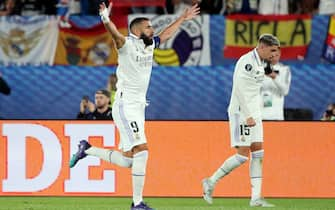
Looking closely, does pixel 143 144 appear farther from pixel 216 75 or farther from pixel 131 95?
pixel 216 75

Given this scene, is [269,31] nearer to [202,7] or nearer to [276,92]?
[202,7]

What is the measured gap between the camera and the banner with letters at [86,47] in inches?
774

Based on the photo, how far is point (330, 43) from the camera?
1931cm

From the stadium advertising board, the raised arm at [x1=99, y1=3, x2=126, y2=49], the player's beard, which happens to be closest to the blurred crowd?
the stadium advertising board

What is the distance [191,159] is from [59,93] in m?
4.19

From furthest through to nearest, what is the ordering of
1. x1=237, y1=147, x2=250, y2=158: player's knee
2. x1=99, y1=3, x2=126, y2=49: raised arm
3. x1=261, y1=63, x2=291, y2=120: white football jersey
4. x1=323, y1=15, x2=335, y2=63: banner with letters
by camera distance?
1. x1=323, y1=15, x2=335, y2=63: banner with letters
2. x1=261, y1=63, x2=291, y2=120: white football jersey
3. x1=237, y1=147, x2=250, y2=158: player's knee
4. x1=99, y1=3, x2=126, y2=49: raised arm

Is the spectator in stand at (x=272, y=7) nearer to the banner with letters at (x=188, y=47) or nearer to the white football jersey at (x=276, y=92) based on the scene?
the banner with letters at (x=188, y=47)

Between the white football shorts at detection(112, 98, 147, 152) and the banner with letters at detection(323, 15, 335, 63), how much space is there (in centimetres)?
668

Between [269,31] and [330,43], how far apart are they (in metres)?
0.96

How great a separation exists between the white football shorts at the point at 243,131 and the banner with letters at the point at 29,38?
575 centimetres

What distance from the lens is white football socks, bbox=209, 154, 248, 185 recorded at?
577 inches

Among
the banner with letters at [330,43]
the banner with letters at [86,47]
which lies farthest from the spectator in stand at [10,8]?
the banner with letters at [330,43]

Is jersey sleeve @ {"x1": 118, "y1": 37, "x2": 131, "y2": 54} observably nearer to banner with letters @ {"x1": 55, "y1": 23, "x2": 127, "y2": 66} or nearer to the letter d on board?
the letter d on board

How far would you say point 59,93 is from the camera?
64.6 ft
